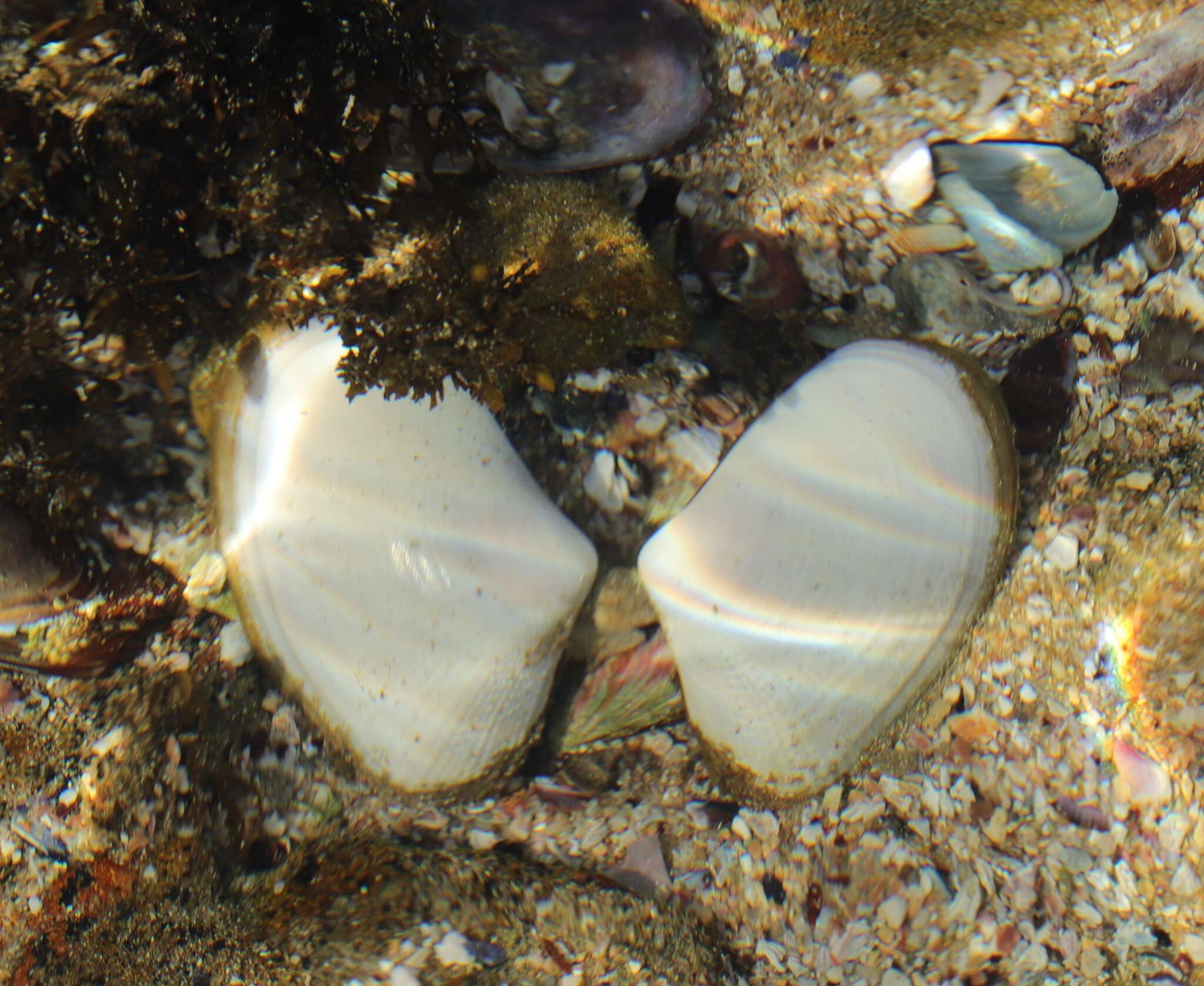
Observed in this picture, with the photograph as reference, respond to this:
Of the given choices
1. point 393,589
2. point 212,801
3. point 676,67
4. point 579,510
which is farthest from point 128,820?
point 676,67

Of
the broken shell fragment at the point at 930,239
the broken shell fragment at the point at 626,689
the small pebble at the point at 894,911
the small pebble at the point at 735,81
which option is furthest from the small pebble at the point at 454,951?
the small pebble at the point at 735,81

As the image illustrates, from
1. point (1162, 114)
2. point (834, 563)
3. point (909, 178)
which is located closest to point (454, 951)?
point (834, 563)

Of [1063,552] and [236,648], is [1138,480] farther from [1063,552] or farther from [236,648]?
[236,648]

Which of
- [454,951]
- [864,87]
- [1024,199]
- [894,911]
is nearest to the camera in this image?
[894,911]

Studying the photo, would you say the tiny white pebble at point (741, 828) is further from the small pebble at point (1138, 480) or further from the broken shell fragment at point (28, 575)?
the broken shell fragment at point (28, 575)

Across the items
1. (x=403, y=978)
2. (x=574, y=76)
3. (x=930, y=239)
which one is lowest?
(x=403, y=978)

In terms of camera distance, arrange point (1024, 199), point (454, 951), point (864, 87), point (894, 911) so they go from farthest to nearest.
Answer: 1. point (864, 87)
2. point (1024, 199)
3. point (454, 951)
4. point (894, 911)
